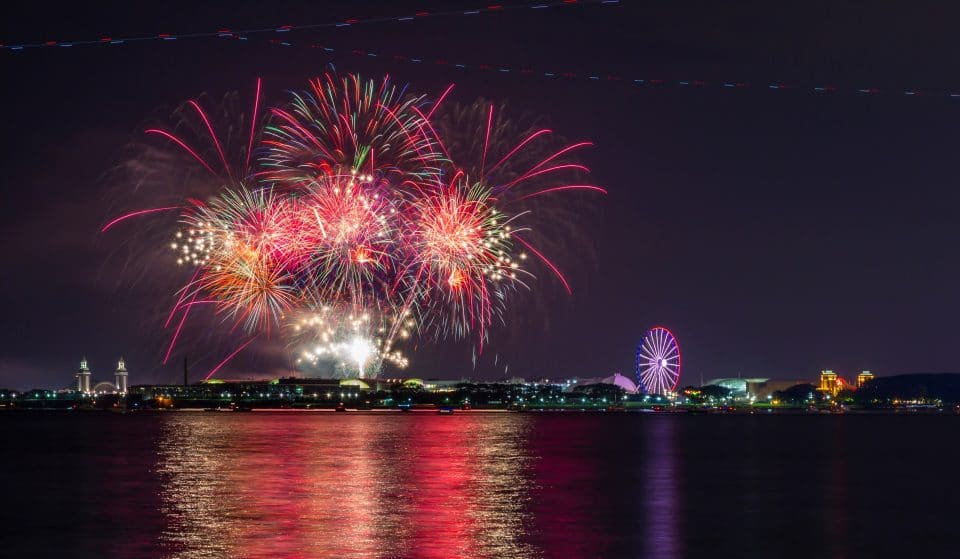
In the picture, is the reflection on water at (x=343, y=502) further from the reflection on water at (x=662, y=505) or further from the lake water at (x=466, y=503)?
the reflection on water at (x=662, y=505)

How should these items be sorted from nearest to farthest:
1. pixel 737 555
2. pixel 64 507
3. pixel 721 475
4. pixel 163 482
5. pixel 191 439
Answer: pixel 737 555, pixel 64 507, pixel 163 482, pixel 721 475, pixel 191 439

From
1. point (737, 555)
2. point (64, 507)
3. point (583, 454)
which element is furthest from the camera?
point (583, 454)

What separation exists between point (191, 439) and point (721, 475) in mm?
42499

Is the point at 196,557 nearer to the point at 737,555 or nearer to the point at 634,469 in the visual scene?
the point at 737,555

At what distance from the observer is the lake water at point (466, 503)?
27625mm

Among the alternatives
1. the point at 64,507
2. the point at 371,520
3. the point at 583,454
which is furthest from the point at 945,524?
the point at 583,454

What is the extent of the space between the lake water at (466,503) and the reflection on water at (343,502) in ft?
0.28

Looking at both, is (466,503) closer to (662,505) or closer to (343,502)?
(343,502)

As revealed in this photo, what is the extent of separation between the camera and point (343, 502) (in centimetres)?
3509

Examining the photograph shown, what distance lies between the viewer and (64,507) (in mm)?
36625

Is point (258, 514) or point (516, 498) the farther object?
point (516, 498)

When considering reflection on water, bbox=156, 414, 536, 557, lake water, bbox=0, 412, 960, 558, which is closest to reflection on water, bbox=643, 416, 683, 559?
lake water, bbox=0, 412, 960, 558

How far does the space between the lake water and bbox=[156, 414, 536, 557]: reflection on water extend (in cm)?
8

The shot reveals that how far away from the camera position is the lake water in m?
27.6
